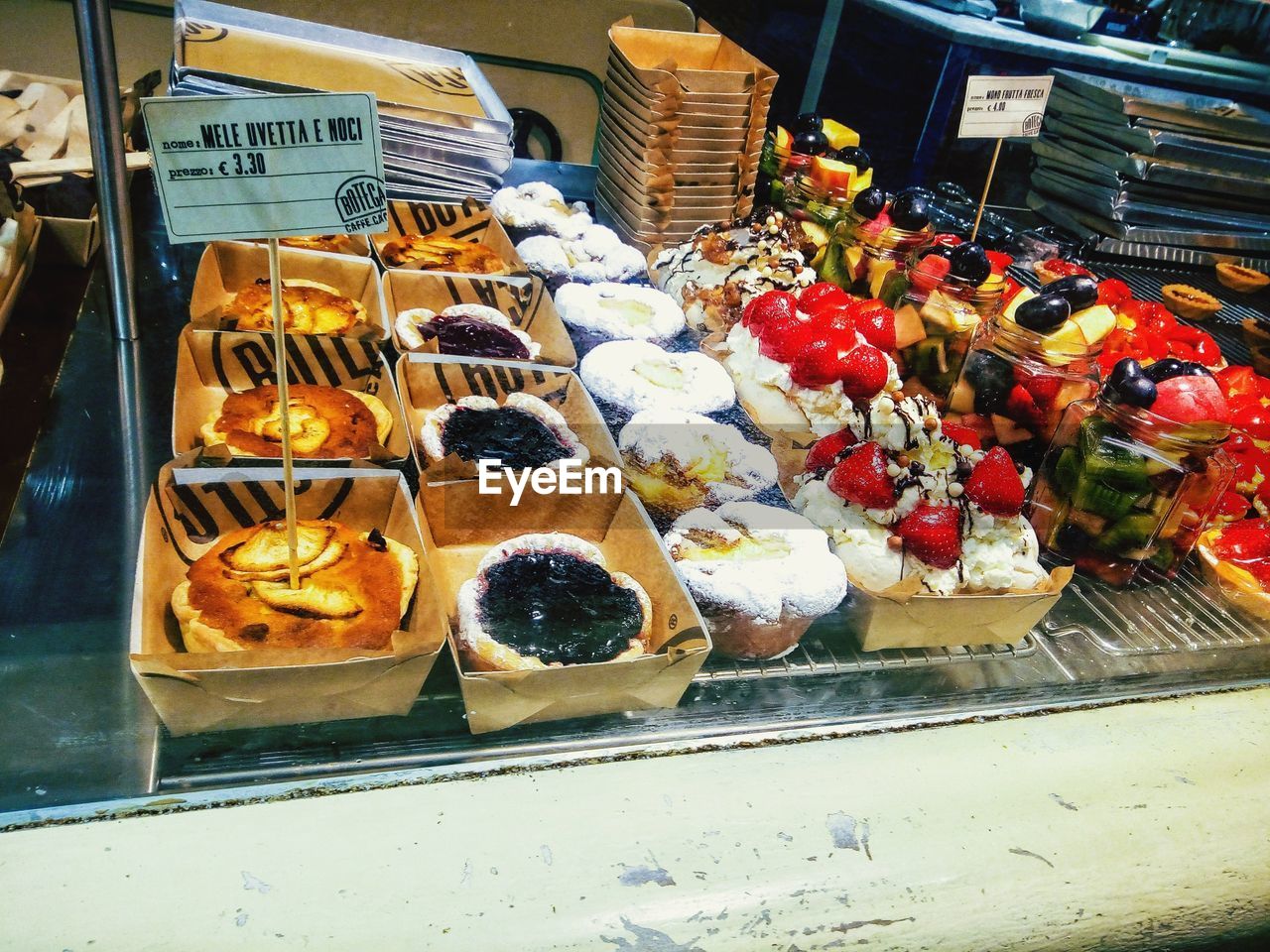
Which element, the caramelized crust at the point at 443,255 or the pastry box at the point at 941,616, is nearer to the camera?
the pastry box at the point at 941,616

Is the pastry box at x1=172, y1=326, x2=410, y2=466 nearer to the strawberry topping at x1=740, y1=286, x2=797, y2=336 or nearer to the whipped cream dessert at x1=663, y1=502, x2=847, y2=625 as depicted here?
the whipped cream dessert at x1=663, y1=502, x2=847, y2=625

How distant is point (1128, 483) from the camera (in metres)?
1.71

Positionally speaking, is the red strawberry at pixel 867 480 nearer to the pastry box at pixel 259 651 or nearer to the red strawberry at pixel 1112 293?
the pastry box at pixel 259 651

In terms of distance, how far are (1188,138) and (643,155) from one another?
1.95m

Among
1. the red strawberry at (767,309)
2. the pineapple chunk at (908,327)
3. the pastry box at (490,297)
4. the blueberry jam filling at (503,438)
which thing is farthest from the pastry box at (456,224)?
the pineapple chunk at (908,327)

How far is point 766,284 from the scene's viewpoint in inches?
93.0

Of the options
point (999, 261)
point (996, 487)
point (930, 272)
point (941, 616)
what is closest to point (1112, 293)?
point (999, 261)

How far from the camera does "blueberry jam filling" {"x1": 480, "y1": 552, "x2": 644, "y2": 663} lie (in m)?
1.33

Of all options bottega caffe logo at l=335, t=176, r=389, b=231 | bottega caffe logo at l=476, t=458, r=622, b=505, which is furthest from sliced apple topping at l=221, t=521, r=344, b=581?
bottega caffe logo at l=335, t=176, r=389, b=231

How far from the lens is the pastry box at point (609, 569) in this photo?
1220mm

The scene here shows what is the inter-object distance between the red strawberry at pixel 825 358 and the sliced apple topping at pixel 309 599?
110 centimetres

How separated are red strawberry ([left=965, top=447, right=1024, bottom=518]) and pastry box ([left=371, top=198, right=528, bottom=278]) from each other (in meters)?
1.39

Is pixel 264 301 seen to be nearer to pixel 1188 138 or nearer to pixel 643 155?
pixel 643 155

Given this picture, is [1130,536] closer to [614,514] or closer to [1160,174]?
[614,514]
